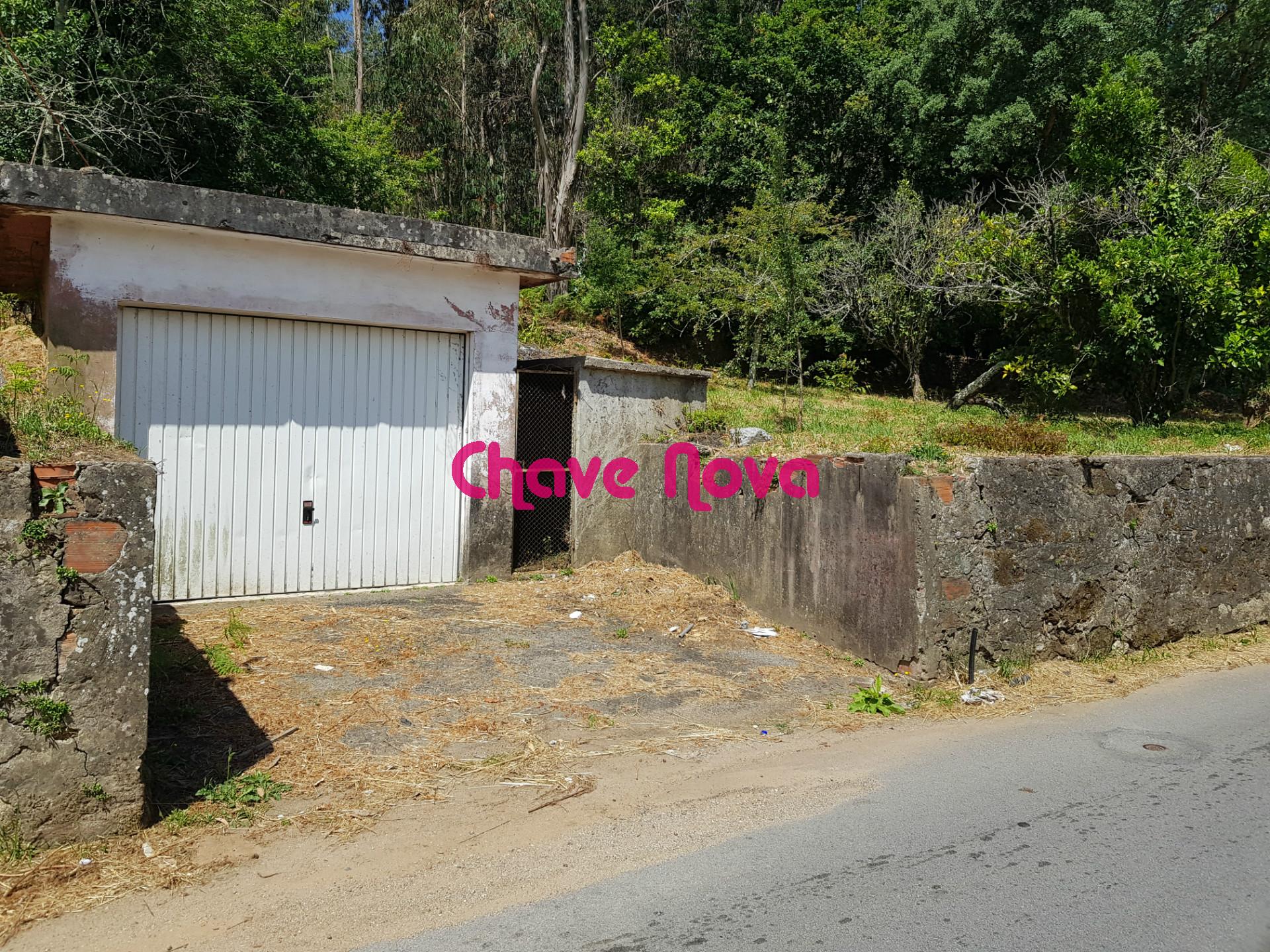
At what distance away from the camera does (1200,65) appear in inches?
793

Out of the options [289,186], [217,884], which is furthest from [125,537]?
[289,186]

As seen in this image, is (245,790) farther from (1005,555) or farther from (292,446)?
(1005,555)

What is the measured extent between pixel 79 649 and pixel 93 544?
0.42m

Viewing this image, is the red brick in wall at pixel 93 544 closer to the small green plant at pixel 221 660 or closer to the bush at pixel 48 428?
the bush at pixel 48 428

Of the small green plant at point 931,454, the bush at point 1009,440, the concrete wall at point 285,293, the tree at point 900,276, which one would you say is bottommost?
the small green plant at point 931,454

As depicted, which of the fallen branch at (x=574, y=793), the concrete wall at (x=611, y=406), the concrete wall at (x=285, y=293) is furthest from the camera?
the concrete wall at (x=611, y=406)

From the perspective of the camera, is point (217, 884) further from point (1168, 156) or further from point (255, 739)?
point (1168, 156)

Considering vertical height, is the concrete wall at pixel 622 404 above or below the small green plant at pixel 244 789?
above

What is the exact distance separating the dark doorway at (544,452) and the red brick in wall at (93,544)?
5.85 metres

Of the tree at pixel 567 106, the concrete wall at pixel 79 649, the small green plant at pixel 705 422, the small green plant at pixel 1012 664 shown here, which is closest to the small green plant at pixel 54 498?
the concrete wall at pixel 79 649

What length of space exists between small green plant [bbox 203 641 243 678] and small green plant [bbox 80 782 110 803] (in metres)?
2.24

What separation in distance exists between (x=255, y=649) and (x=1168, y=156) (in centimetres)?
1401

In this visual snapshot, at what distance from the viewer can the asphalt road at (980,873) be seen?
3.25 metres

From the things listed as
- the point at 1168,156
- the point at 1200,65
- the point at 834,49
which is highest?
the point at 834,49
